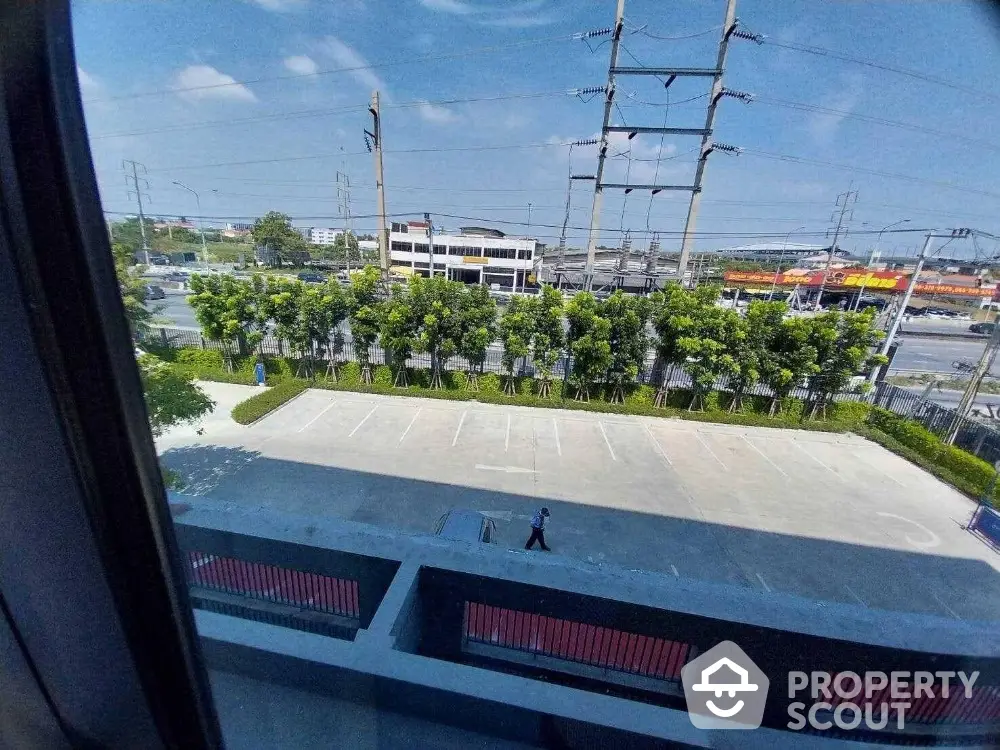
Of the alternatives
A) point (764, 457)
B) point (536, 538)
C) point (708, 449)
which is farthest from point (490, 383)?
point (764, 457)

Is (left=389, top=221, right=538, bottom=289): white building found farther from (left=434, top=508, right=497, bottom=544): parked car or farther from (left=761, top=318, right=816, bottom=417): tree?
(left=434, top=508, right=497, bottom=544): parked car

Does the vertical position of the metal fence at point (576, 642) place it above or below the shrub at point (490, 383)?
above

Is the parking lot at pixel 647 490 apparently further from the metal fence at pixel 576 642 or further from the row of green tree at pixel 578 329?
the metal fence at pixel 576 642

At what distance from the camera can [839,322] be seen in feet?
23.2

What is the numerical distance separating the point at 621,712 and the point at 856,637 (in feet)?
2.32

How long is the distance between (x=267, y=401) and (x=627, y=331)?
21.1 feet

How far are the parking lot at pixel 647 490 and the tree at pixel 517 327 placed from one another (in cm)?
127

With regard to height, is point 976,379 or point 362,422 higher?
point 976,379

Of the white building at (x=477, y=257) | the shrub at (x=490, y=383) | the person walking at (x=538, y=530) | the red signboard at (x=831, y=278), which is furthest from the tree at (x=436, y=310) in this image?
the white building at (x=477, y=257)

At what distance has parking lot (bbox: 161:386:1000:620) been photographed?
3.95 meters

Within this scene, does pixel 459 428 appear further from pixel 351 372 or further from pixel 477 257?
pixel 477 257

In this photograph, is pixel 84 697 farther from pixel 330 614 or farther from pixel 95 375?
pixel 330 614

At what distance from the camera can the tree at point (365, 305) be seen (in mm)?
7488

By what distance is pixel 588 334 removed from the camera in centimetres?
736
